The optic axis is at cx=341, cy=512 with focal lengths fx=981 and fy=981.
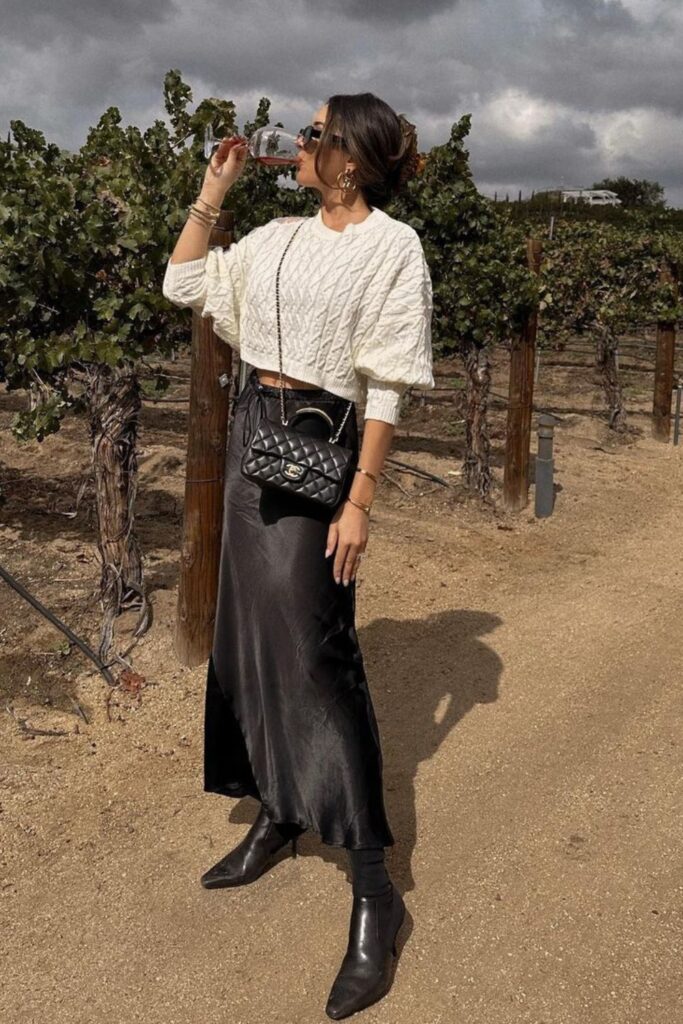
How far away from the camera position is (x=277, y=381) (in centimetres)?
258

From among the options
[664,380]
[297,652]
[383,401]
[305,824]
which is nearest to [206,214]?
[383,401]

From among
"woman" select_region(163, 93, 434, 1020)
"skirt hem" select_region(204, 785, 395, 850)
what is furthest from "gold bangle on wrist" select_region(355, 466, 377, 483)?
"skirt hem" select_region(204, 785, 395, 850)

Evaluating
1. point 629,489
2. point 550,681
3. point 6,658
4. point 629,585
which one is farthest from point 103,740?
point 629,489

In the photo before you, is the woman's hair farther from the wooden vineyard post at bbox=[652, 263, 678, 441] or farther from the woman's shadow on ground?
the wooden vineyard post at bbox=[652, 263, 678, 441]

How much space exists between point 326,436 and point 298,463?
171mm

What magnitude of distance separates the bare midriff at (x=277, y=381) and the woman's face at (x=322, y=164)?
488mm

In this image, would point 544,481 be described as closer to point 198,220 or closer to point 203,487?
point 203,487

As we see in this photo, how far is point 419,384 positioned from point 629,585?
3.91m

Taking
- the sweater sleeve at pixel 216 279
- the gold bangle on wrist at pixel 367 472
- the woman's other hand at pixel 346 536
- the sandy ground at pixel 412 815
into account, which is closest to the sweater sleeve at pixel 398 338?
the gold bangle on wrist at pixel 367 472

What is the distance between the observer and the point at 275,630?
259 centimetres

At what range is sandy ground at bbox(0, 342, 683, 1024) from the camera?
8.56 feet

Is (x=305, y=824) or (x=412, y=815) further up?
(x=305, y=824)

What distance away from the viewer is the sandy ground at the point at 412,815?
8.56 ft

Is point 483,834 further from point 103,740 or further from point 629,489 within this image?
point 629,489
